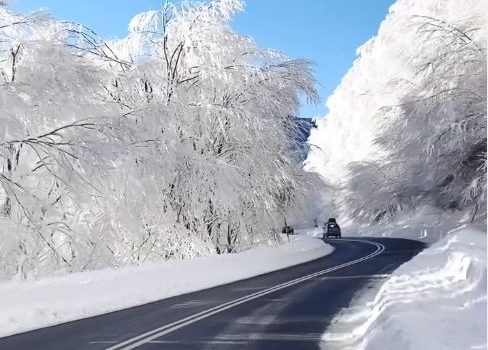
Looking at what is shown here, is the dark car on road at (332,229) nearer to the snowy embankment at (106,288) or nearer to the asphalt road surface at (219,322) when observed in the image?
the snowy embankment at (106,288)

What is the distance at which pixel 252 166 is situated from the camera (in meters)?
23.4

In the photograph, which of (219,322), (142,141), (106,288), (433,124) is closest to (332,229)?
(433,124)

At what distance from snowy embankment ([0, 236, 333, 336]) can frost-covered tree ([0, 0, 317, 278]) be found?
2.06 meters

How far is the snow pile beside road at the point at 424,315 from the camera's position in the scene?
22.3 feet

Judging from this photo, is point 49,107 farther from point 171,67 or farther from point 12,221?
point 171,67

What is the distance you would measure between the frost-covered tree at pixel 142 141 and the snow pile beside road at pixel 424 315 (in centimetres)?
738

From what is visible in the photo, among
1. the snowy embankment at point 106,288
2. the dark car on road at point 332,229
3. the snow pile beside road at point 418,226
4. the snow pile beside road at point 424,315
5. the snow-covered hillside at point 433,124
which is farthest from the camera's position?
the dark car on road at point 332,229

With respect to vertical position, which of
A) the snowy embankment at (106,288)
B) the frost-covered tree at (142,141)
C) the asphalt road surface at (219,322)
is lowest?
the asphalt road surface at (219,322)

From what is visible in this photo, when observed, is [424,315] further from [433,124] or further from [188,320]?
[433,124]

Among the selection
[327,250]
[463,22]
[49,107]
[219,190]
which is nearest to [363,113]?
[327,250]

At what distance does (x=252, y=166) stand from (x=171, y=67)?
16.3 ft

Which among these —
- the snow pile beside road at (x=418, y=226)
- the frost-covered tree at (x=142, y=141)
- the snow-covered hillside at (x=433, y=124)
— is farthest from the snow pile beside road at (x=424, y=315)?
the snow pile beside road at (x=418, y=226)

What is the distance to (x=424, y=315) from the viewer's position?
827 centimetres

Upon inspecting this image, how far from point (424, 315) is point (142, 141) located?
33.2ft
